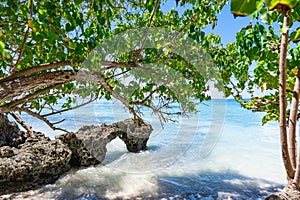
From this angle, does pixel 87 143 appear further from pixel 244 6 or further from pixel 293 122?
pixel 244 6

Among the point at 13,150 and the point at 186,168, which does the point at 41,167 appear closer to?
the point at 13,150

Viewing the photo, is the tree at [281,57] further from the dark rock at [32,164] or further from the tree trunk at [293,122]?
the dark rock at [32,164]

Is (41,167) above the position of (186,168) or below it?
above

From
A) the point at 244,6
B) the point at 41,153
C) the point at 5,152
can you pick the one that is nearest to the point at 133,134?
the point at 41,153

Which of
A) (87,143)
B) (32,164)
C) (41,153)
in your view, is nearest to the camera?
(32,164)

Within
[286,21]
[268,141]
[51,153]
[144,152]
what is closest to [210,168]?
[144,152]

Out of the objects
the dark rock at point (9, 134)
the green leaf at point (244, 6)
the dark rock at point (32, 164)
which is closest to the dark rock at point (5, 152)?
the dark rock at point (32, 164)

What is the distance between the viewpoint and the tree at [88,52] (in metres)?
2.17

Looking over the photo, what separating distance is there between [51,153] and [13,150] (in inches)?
28.6

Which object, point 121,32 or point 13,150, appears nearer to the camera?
point 121,32

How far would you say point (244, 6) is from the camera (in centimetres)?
52

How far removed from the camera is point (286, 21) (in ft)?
4.01

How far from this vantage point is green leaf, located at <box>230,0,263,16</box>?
51cm

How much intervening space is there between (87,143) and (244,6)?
6204 mm
